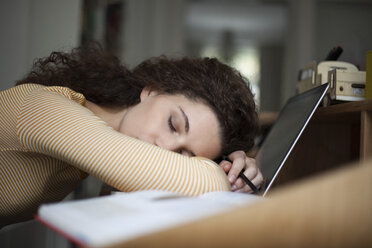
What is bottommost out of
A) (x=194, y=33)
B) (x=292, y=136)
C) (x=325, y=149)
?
(x=325, y=149)

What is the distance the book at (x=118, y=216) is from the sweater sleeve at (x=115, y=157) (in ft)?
0.40

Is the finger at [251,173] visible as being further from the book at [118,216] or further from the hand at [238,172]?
the book at [118,216]

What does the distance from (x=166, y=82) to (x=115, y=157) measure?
1.54 ft

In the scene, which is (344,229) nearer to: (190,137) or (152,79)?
(190,137)

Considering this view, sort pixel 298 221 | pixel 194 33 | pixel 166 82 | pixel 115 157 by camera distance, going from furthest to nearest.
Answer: pixel 194 33 < pixel 166 82 < pixel 115 157 < pixel 298 221

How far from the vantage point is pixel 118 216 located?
295 millimetres

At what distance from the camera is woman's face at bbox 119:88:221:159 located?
0.80 metres

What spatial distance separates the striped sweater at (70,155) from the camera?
19.7 inches

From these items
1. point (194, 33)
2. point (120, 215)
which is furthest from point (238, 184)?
point (194, 33)

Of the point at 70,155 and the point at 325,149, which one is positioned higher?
the point at 70,155

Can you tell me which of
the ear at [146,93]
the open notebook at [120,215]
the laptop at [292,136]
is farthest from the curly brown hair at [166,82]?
the open notebook at [120,215]

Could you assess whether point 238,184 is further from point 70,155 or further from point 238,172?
point 70,155

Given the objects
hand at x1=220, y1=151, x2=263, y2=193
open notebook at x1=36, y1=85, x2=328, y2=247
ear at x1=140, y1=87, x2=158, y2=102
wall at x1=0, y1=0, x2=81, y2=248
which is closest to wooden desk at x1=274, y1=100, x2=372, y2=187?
hand at x1=220, y1=151, x2=263, y2=193

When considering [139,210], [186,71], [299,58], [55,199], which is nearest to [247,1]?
[299,58]
